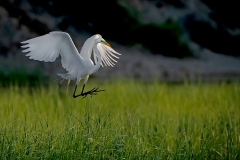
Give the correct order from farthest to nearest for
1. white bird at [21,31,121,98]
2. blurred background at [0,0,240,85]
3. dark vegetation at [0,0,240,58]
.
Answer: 1. dark vegetation at [0,0,240,58]
2. blurred background at [0,0,240,85]
3. white bird at [21,31,121,98]

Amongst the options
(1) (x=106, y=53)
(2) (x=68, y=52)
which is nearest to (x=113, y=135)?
(1) (x=106, y=53)

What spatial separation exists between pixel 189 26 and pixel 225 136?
2730mm

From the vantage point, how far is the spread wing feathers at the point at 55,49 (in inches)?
90.5

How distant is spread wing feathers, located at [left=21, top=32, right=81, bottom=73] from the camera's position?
2299 mm

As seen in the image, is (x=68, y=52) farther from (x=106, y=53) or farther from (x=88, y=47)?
(x=106, y=53)

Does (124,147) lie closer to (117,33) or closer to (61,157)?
(61,157)

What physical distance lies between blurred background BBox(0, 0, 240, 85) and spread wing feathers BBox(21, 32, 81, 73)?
110 inches

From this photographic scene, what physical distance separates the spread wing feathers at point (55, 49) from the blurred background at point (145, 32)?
278cm

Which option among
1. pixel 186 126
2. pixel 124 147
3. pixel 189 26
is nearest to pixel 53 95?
pixel 186 126

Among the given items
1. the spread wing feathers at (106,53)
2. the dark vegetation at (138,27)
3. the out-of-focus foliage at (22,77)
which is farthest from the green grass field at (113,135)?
the dark vegetation at (138,27)

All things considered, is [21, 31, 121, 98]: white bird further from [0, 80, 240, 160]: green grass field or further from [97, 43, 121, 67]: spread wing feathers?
[0, 80, 240, 160]: green grass field

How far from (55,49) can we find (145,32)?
358 cm

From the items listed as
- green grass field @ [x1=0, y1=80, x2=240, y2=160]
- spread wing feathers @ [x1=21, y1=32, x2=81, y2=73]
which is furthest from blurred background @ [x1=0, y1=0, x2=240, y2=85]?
spread wing feathers @ [x1=21, y1=32, x2=81, y2=73]

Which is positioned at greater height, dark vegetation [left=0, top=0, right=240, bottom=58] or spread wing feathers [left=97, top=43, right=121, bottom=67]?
dark vegetation [left=0, top=0, right=240, bottom=58]
